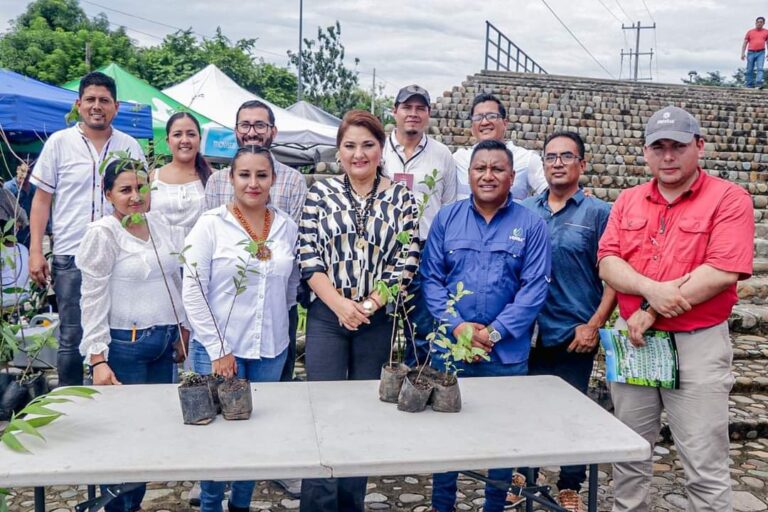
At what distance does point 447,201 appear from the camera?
3.97 m

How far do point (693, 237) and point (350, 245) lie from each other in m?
1.42

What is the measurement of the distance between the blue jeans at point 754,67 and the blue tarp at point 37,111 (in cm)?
1466

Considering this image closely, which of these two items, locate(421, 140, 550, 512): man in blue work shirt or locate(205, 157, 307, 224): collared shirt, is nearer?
locate(421, 140, 550, 512): man in blue work shirt

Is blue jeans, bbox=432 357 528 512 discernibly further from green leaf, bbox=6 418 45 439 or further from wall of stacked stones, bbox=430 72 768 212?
wall of stacked stones, bbox=430 72 768 212

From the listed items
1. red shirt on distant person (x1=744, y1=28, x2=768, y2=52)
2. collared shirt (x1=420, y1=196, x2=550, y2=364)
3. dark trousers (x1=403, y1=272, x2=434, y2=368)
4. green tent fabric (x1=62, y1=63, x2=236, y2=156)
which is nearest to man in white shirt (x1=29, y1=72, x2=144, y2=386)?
dark trousers (x1=403, y1=272, x2=434, y2=368)

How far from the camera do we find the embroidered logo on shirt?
3.12 m

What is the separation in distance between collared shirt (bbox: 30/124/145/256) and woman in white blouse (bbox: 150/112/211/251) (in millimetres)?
365

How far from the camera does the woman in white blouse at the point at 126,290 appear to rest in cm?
291

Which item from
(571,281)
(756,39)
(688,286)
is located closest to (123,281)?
(571,281)

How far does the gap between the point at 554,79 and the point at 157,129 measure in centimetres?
1062

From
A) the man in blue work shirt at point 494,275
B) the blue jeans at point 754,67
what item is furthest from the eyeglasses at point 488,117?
the blue jeans at point 754,67

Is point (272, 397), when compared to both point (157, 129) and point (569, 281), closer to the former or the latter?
point (569, 281)

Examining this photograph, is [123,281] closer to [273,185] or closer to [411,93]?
[273,185]

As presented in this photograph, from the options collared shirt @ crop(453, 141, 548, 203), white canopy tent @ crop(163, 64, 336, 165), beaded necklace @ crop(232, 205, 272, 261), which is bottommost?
beaded necklace @ crop(232, 205, 272, 261)
